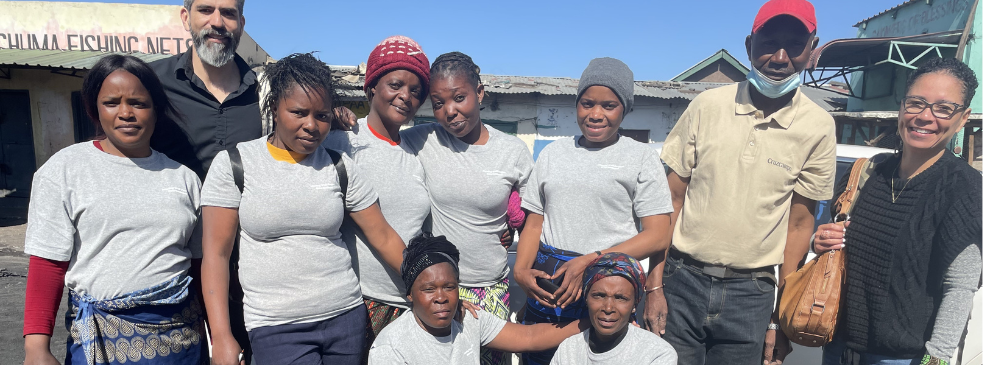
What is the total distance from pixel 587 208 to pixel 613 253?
0.21 metres

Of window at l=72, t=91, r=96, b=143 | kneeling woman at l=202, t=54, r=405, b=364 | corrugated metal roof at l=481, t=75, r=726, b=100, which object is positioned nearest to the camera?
kneeling woman at l=202, t=54, r=405, b=364

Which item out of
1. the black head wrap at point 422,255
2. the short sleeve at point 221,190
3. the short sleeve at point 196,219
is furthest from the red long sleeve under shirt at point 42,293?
the black head wrap at point 422,255

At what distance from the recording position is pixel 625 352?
210cm

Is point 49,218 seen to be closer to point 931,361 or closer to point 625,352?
point 625,352

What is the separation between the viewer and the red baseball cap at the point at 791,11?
219 cm

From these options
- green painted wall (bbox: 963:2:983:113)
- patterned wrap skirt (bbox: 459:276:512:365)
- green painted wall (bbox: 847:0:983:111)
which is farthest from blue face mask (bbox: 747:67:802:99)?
green painted wall (bbox: 963:2:983:113)

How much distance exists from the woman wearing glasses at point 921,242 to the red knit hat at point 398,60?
1.87 meters

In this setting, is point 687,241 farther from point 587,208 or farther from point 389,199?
point 389,199

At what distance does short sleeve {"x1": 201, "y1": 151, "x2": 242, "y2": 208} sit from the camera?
Answer: 1.89m

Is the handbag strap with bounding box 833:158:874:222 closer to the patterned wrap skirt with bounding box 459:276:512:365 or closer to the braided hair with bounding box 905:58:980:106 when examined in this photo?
the braided hair with bounding box 905:58:980:106

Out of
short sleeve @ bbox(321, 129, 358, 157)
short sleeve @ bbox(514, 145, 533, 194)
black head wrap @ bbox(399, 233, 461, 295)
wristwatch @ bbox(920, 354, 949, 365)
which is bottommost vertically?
wristwatch @ bbox(920, 354, 949, 365)

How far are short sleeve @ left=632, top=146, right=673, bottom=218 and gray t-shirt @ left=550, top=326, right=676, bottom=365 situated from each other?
485 millimetres

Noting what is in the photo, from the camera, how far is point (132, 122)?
1.94 meters

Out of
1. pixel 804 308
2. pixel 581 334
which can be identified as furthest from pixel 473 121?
pixel 804 308
